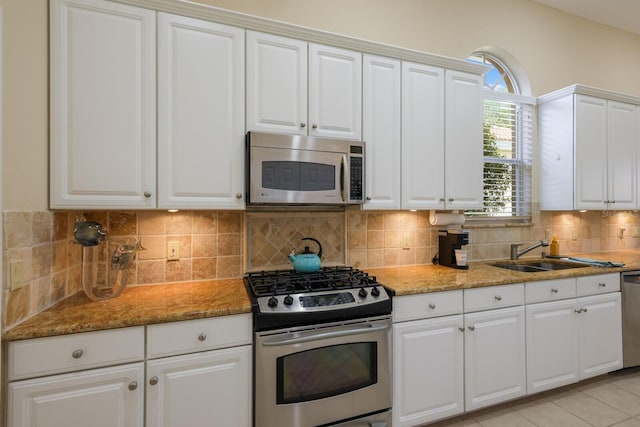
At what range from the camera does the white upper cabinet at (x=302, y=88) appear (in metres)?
1.86

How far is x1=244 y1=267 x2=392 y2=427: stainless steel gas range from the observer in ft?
5.12

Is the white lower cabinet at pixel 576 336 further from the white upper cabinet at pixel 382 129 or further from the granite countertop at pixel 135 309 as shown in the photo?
the granite countertop at pixel 135 309

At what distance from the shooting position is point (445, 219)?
2543 millimetres

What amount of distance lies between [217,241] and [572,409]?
2.76 meters

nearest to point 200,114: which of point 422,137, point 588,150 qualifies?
point 422,137

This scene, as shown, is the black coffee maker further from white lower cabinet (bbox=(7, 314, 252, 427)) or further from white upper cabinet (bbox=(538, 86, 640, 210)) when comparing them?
white lower cabinet (bbox=(7, 314, 252, 427))

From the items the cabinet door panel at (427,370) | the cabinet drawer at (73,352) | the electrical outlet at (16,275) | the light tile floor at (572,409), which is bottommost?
the light tile floor at (572,409)

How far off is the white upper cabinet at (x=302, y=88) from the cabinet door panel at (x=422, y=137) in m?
0.38

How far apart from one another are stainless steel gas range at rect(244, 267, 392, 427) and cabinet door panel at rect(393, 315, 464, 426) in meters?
0.10

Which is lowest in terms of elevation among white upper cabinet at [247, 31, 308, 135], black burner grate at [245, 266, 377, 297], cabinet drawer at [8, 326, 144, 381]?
cabinet drawer at [8, 326, 144, 381]

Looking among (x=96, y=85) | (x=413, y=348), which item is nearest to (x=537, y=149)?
(x=413, y=348)

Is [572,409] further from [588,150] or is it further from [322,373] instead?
[588,150]

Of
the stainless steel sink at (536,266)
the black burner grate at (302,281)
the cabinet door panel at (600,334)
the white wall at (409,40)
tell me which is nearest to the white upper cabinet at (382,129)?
the black burner grate at (302,281)

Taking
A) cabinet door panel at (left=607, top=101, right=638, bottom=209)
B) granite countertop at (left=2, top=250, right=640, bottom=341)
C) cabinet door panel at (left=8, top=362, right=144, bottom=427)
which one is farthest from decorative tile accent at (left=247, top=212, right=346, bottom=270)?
cabinet door panel at (left=607, top=101, right=638, bottom=209)
